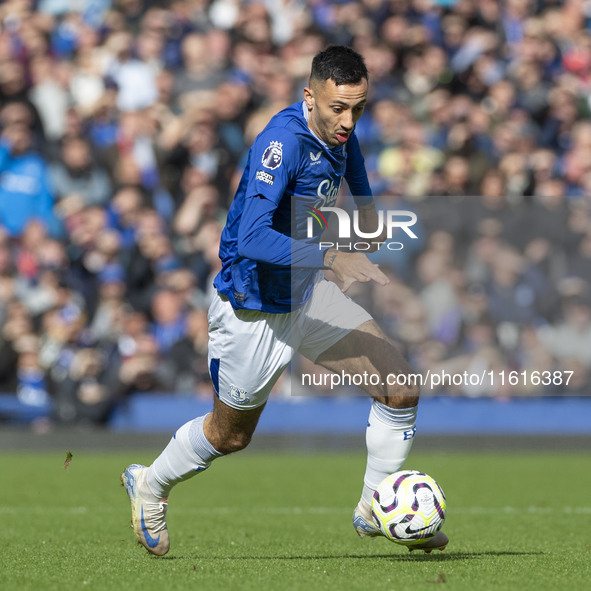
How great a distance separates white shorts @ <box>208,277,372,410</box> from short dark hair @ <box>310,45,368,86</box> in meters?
1.14

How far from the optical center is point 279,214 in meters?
6.10

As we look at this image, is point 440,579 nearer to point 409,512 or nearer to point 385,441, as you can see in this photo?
point 409,512

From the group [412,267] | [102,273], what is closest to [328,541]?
[412,267]

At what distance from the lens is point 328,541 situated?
7.23 m

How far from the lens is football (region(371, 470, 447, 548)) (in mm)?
5867

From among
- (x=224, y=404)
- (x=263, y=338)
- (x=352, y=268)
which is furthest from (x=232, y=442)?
(x=352, y=268)

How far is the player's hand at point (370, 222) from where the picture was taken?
264 inches

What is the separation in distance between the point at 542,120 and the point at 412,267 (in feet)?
15.8

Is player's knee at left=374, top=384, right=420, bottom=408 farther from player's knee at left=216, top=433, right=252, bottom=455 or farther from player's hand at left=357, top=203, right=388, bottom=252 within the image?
player's hand at left=357, top=203, right=388, bottom=252

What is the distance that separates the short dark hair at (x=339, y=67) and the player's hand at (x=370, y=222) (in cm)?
99

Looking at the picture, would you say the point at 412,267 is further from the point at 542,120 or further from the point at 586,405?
the point at 542,120

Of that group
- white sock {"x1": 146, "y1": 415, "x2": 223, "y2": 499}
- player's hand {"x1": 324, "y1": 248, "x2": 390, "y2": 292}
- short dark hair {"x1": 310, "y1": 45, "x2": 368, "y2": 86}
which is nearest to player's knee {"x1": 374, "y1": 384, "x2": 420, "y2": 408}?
player's hand {"x1": 324, "y1": 248, "x2": 390, "y2": 292}

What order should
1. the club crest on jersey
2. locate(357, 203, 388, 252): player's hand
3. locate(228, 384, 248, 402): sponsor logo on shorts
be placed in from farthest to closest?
1. locate(357, 203, 388, 252): player's hand
2. locate(228, 384, 248, 402): sponsor logo on shorts
3. the club crest on jersey

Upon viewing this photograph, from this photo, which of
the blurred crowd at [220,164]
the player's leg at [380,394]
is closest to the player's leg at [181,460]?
the player's leg at [380,394]
